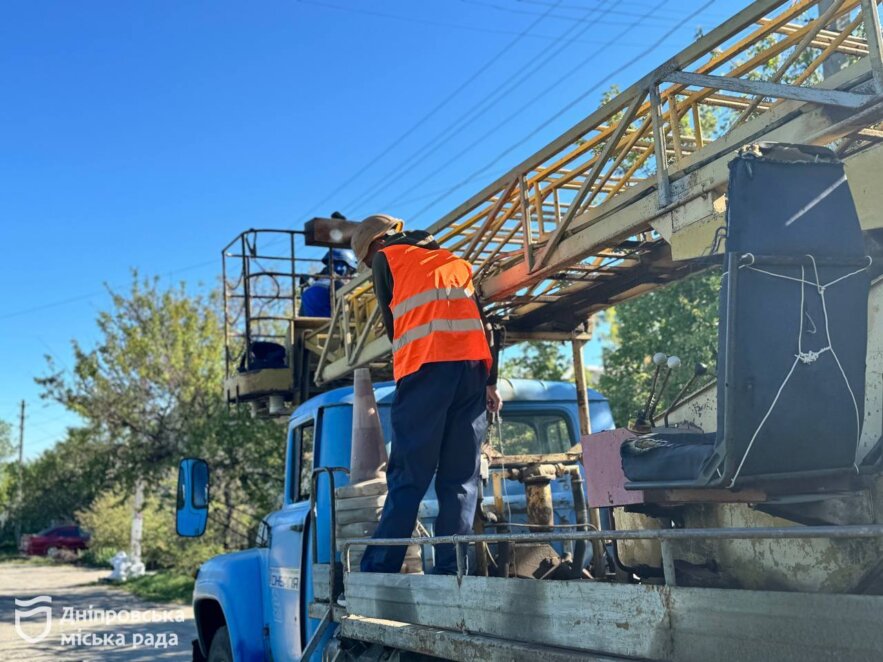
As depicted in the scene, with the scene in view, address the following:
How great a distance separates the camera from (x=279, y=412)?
282 inches

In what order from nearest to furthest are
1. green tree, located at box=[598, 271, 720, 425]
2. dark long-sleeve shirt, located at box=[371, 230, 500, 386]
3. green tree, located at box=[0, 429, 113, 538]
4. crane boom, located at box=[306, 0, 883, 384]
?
crane boom, located at box=[306, 0, 883, 384]
dark long-sleeve shirt, located at box=[371, 230, 500, 386]
green tree, located at box=[598, 271, 720, 425]
green tree, located at box=[0, 429, 113, 538]

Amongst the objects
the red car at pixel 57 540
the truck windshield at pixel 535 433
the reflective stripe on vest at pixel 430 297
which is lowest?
the red car at pixel 57 540

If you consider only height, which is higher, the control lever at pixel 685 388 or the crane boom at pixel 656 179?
the crane boom at pixel 656 179

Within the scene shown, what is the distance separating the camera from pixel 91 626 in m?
12.4

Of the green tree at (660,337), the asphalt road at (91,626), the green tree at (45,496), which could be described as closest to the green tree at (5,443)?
the green tree at (45,496)

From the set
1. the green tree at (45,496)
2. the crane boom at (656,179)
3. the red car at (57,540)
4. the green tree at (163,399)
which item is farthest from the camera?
the green tree at (45,496)

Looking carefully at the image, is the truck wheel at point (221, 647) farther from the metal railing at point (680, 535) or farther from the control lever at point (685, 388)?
the control lever at point (685, 388)

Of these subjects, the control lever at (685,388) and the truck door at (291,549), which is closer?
the control lever at (685,388)

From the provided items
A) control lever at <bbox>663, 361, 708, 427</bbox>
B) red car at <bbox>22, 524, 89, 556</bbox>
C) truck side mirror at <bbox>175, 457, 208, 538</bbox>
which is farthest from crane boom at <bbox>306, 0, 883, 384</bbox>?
red car at <bbox>22, 524, 89, 556</bbox>

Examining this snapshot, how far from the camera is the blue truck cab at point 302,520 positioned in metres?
4.20

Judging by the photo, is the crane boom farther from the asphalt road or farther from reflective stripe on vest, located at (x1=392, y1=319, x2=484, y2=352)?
the asphalt road

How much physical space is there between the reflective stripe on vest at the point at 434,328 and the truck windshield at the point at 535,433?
1261 mm

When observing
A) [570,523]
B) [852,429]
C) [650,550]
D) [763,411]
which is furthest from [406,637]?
[570,523]

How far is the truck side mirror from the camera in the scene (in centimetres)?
493
